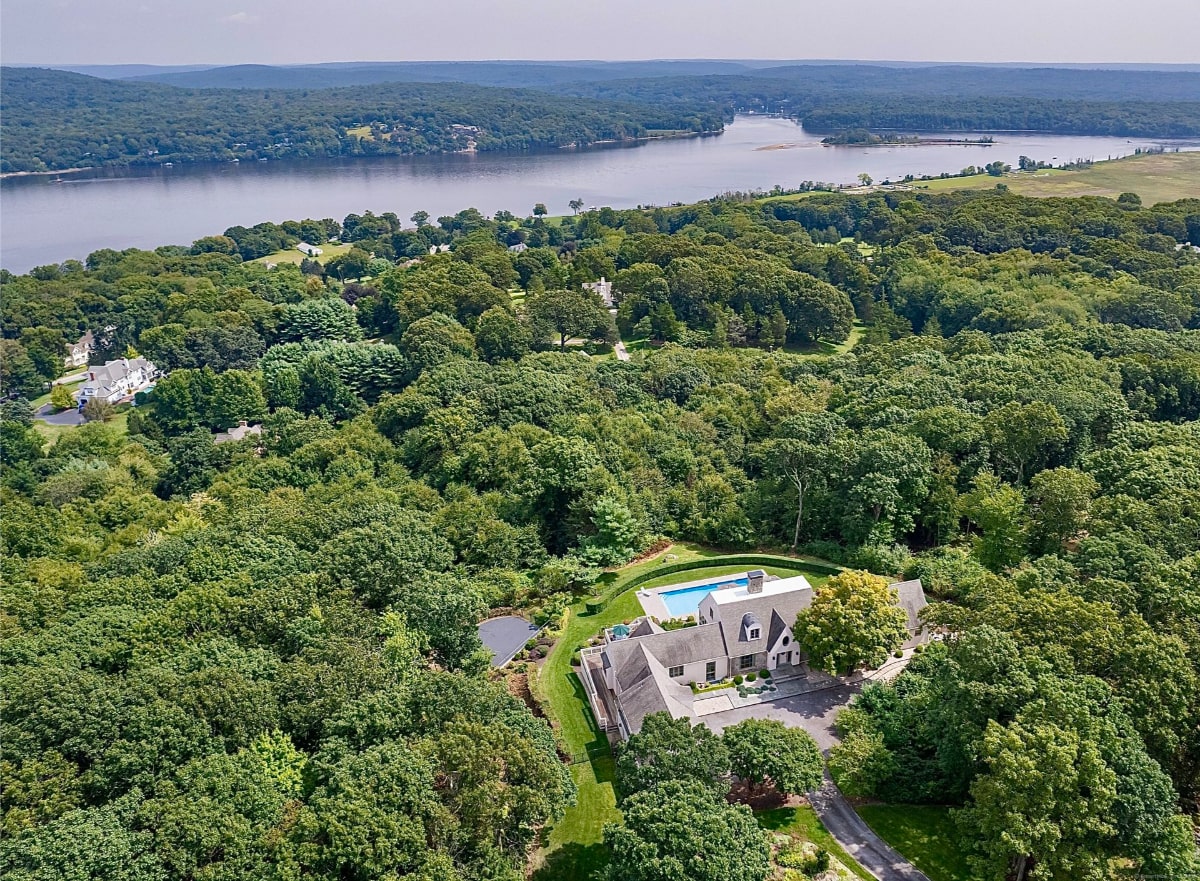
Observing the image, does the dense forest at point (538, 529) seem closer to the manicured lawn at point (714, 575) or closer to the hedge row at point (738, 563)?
the hedge row at point (738, 563)

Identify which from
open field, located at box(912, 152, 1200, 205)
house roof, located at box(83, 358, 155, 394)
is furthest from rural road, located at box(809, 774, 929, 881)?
open field, located at box(912, 152, 1200, 205)

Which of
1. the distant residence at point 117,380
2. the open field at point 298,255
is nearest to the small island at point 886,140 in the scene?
the open field at point 298,255

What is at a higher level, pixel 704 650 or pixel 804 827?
pixel 704 650

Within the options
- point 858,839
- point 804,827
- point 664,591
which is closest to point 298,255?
point 664,591

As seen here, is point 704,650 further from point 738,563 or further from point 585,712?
point 738,563

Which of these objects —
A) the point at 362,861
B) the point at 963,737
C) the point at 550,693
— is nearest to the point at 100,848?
the point at 362,861

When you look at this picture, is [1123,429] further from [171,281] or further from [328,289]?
[171,281]

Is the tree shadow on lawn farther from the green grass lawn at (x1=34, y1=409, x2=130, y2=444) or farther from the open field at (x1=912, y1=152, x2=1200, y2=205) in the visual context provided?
the open field at (x1=912, y1=152, x2=1200, y2=205)
